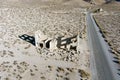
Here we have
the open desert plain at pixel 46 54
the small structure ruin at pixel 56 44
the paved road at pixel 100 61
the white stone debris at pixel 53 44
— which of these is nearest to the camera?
the open desert plain at pixel 46 54

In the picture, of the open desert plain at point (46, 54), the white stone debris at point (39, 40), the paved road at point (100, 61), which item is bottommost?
the paved road at point (100, 61)

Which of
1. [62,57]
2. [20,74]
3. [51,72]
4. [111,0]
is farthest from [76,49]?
[111,0]

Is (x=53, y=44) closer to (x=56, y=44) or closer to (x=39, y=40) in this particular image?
(x=56, y=44)

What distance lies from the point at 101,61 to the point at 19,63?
9.62 metres

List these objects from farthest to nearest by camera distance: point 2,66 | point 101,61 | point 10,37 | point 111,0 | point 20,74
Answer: point 111,0
point 10,37
point 101,61
point 2,66
point 20,74

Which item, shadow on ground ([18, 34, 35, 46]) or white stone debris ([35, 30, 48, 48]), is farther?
shadow on ground ([18, 34, 35, 46])

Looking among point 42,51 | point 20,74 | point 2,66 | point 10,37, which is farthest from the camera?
point 10,37

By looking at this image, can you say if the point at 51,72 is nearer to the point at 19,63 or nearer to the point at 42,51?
the point at 19,63

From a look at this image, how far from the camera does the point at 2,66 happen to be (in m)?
21.9

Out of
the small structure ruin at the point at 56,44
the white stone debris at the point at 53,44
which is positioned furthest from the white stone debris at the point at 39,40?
the white stone debris at the point at 53,44

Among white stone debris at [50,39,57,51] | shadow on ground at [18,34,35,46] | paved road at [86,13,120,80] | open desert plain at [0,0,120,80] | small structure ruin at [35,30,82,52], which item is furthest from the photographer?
shadow on ground at [18,34,35,46]

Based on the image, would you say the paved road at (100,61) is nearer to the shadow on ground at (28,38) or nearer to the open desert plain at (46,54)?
the open desert plain at (46,54)

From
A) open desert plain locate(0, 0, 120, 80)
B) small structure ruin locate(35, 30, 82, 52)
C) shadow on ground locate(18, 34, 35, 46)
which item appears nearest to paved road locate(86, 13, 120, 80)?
open desert plain locate(0, 0, 120, 80)

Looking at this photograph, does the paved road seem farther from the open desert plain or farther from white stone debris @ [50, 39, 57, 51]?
white stone debris @ [50, 39, 57, 51]
